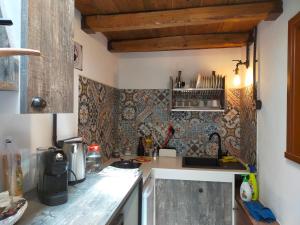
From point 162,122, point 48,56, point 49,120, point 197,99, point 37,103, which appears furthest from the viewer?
point 162,122

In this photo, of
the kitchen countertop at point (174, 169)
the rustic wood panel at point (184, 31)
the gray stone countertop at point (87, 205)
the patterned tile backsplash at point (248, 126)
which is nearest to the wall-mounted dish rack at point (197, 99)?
the patterned tile backsplash at point (248, 126)

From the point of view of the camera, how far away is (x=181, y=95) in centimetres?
283

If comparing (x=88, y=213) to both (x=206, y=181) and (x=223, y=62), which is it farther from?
(x=223, y=62)

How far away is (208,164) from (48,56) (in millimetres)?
2216

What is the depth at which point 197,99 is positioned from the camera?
2.80 m

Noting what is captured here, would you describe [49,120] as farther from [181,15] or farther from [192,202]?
[192,202]


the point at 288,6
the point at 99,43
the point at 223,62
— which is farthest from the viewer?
the point at 223,62

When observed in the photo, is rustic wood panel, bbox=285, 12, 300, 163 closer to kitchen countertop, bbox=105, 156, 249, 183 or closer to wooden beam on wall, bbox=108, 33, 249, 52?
kitchen countertop, bbox=105, 156, 249, 183

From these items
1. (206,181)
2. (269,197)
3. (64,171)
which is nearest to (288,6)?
(269,197)

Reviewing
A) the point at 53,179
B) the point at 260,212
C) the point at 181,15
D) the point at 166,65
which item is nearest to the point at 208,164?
the point at 260,212

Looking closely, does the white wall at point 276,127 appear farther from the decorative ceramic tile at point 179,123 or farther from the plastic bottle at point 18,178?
the plastic bottle at point 18,178

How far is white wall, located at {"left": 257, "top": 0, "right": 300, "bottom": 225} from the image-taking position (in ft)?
4.76

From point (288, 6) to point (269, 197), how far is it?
145 cm

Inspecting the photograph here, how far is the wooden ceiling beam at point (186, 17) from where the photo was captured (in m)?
1.69
